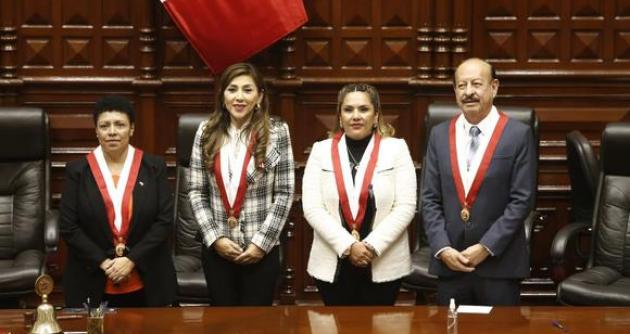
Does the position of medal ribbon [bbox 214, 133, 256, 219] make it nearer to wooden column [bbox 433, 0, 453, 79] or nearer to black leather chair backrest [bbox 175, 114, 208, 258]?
black leather chair backrest [bbox 175, 114, 208, 258]

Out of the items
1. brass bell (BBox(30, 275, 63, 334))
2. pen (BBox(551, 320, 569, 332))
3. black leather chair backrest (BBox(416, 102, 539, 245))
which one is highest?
black leather chair backrest (BBox(416, 102, 539, 245))

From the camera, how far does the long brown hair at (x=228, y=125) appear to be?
498cm

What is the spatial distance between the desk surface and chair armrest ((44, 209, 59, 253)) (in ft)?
4.51

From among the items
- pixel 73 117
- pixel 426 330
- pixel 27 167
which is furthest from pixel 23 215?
pixel 426 330

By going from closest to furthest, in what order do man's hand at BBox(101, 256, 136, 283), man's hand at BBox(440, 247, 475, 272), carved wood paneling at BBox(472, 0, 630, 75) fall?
man's hand at BBox(440, 247, 475, 272) < man's hand at BBox(101, 256, 136, 283) < carved wood paneling at BBox(472, 0, 630, 75)

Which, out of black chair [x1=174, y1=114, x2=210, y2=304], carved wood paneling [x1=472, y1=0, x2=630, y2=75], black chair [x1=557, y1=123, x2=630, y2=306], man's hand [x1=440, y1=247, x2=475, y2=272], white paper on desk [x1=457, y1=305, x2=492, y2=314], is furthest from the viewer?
carved wood paneling [x1=472, y1=0, x2=630, y2=75]

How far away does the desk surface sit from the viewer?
12.8 ft

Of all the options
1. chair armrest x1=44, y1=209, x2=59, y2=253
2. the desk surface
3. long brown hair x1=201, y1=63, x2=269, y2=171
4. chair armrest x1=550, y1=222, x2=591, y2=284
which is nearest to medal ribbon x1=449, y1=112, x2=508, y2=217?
the desk surface

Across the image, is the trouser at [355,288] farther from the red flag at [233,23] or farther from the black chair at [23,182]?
the red flag at [233,23]

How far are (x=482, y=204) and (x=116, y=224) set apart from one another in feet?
4.87

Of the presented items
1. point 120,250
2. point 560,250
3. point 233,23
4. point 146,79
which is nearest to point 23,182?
point 146,79

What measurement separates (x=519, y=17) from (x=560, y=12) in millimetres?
220

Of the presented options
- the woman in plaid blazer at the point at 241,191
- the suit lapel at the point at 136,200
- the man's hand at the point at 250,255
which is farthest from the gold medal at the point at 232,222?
the suit lapel at the point at 136,200

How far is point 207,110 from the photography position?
257 inches
